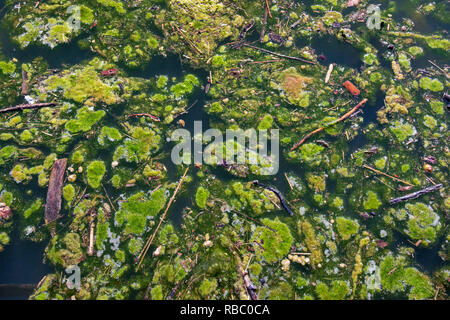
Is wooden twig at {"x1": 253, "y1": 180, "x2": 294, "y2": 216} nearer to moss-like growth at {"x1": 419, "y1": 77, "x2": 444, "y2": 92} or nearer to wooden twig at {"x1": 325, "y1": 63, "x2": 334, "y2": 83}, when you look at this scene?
wooden twig at {"x1": 325, "y1": 63, "x2": 334, "y2": 83}

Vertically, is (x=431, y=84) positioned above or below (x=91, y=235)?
above

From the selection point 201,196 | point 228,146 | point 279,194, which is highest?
point 228,146

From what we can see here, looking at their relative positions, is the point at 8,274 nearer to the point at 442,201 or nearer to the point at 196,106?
the point at 196,106

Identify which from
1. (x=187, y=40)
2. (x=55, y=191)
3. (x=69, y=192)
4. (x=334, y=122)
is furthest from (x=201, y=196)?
(x=187, y=40)

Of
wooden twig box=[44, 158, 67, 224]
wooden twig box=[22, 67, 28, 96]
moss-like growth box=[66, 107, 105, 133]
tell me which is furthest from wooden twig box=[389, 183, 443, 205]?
wooden twig box=[22, 67, 28, 96]

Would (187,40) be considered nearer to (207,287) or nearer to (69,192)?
(69,192)

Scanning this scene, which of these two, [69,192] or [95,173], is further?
[95,173]

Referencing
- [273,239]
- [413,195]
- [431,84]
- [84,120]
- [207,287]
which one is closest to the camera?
[207,287]

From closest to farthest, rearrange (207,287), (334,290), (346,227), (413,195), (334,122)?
(207,287) < (334,290) < (346,227) < (413,195) < (334,122)
